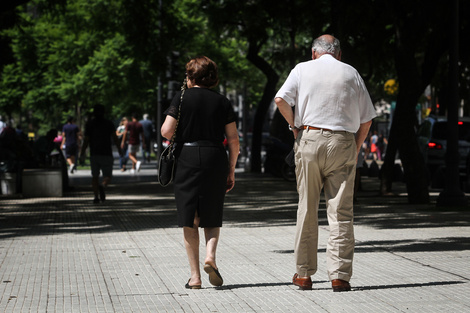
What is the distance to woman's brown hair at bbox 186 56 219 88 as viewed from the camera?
6781mm

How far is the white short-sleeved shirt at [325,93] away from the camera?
6.50 meters

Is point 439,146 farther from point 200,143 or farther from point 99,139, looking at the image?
point 200,143

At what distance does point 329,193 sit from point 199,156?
0.99 metres

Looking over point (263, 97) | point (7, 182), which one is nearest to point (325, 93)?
point (7, 182)

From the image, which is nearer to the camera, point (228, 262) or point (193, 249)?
point (193, 249)

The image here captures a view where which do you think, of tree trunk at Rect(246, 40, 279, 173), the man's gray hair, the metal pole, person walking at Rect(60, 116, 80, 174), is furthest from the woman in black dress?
person walking at Rect(60, 116, 80, 174)

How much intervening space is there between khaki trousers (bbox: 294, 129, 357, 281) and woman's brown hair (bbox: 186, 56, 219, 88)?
0.81 metres

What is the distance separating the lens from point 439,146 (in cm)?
2080

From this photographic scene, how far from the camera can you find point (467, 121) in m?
21.3

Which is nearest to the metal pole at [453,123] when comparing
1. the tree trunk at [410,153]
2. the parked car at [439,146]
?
the tree trunk at [410,153]

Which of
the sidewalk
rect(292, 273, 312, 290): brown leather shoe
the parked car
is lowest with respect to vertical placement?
the sidewalk

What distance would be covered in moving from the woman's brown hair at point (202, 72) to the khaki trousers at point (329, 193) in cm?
81

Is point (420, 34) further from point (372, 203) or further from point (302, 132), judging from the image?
point (302, 132)

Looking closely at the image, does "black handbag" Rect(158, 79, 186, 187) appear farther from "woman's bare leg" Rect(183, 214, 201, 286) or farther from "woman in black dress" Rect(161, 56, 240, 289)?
"woman's bare leg" Rect(183, 214, 201, 286)
